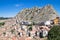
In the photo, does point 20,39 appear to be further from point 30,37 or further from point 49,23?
point 49,23

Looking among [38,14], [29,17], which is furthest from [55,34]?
[29,17]

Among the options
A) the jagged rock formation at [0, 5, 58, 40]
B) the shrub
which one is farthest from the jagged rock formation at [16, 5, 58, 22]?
the shrub

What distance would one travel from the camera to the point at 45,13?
9056cm

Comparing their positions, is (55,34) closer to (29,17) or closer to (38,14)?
(38,14)

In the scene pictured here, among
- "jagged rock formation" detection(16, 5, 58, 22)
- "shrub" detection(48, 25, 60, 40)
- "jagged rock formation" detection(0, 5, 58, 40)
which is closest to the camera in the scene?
"shrub" detection(48, 25, 60, 40)

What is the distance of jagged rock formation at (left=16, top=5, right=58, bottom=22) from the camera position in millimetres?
84025

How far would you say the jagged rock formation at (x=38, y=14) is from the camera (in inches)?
3308

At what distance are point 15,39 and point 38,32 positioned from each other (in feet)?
25.9

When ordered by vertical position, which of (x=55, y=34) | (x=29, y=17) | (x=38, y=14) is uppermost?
(x=38, y=14)

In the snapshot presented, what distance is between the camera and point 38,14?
316ft

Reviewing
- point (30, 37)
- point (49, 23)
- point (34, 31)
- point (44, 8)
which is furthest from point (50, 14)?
point (30, 37)

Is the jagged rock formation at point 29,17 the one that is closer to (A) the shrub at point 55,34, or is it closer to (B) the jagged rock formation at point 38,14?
(B) the jagged rock formation at point 38,14

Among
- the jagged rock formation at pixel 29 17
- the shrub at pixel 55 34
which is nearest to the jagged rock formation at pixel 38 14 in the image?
the jagged rock formation at pixel 29 17

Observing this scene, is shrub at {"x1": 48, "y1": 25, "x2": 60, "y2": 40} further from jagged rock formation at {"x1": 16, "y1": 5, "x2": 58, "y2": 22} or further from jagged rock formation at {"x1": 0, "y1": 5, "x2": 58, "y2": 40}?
jagged rock formation at {"x1": 16, "y1": 5, "x2": 58, "y2": 22}
